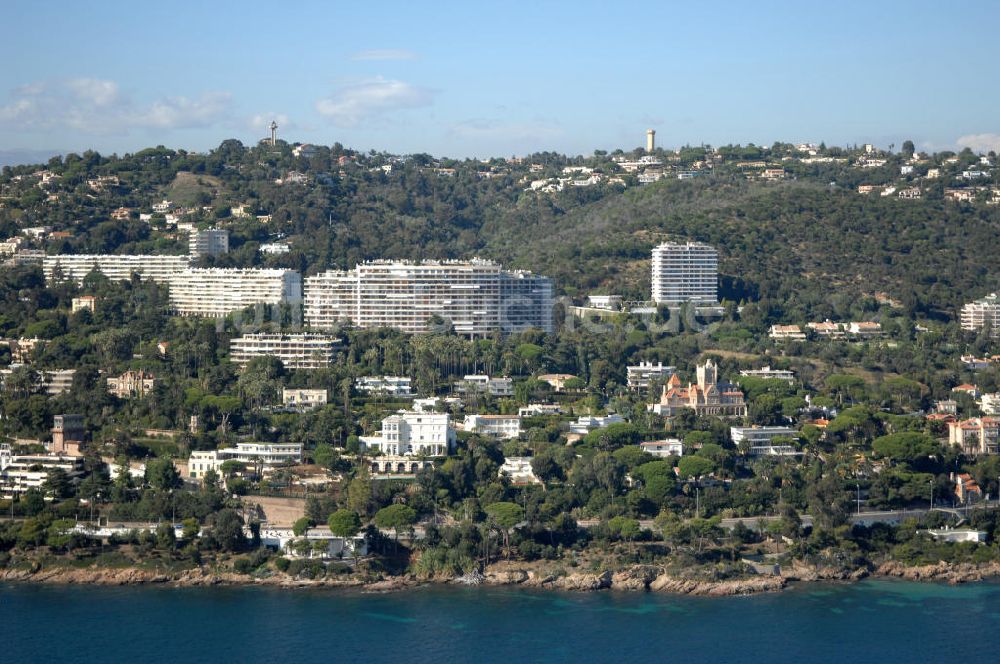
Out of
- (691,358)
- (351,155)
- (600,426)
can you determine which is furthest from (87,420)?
(351,155)

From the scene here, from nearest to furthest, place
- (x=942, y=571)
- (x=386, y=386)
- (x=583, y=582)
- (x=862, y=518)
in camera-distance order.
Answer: (x=583, y=582) < (x=942, y=571) < (x=862, y=518) < (x=386, y=386)

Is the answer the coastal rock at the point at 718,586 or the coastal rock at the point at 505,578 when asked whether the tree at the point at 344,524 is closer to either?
the coastal rock at the point at 505,578

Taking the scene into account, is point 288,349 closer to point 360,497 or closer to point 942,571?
point 360,497

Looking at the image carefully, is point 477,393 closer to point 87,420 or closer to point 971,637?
point 87,420

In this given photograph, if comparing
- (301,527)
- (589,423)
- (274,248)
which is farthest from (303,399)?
(274,248)

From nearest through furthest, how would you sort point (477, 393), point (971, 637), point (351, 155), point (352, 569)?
point (971, 637) → point (352, 569) → point (477, 393) → point (351, 155)

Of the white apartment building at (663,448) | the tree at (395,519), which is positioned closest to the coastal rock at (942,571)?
the white apartment building at (663,448)
